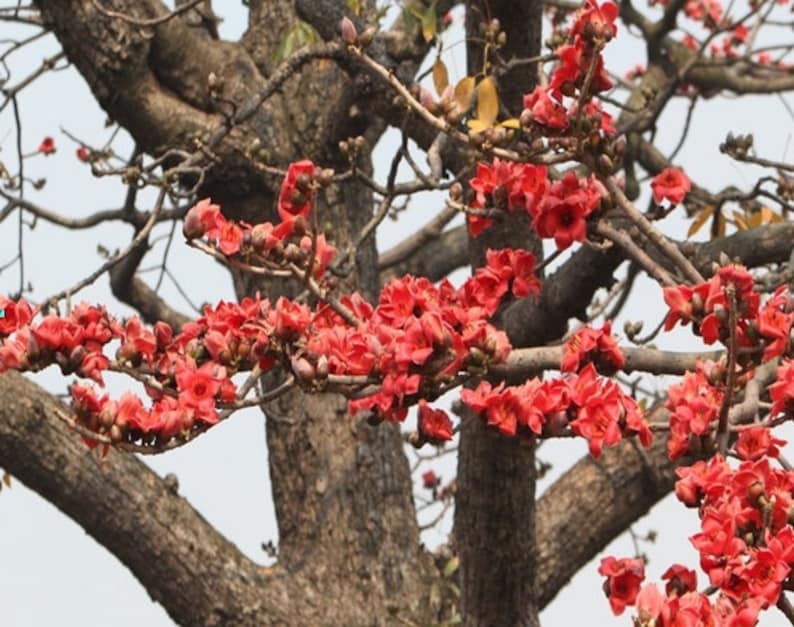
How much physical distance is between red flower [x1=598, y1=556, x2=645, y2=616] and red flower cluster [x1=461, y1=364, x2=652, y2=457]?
22 cm

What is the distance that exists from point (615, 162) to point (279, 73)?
4.31 ft

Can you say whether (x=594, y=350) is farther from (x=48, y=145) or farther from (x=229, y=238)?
(x=48, y=145)

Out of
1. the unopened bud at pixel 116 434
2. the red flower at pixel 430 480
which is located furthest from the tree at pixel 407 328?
the red flower at pixel 430 480

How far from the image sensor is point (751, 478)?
2137mm

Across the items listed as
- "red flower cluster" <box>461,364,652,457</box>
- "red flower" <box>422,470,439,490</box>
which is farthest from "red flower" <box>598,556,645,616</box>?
"red flower" <box>422,470,439,490</box>

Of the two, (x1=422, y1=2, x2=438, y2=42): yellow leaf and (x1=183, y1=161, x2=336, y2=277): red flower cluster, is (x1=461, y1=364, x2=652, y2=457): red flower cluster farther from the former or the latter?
(x1=422, y1=2, x2=438, y2=42): yellow leaf

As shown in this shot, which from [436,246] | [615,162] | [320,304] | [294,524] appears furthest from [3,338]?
[436,246]

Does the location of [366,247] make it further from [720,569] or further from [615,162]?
[720,569]

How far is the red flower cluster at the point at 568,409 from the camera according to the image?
244cm

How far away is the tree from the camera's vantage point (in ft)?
7.95

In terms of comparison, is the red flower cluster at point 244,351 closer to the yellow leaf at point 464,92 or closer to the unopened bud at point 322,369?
the unopened bud at point 322,369

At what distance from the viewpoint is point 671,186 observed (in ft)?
9.78

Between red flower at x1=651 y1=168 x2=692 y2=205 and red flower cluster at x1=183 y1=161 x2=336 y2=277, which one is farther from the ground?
red flower at x1=651 y1=168 x2=692 y2=205

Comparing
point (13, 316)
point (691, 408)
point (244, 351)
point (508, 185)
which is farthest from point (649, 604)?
point (13, 316)
